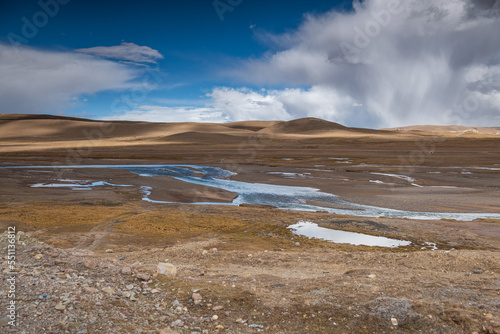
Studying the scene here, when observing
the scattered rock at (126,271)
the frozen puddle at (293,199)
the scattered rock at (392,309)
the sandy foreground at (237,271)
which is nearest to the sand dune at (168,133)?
the frozen puddle at (293,199)

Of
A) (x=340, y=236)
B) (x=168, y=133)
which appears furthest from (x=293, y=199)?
(x=168, y=133)

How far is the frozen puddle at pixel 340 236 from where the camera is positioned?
1448 cm

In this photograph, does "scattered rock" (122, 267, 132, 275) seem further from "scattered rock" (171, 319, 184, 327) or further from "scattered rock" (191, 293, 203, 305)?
"scattered rock" (171, 319, 184, 327)

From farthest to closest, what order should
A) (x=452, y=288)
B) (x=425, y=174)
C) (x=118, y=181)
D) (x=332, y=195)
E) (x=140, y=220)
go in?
(x=425, y=174) → (x=118, y=181) → (x=332, y=195) → (x=140, y=220) → (x=452, y=288)

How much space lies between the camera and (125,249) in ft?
42.1

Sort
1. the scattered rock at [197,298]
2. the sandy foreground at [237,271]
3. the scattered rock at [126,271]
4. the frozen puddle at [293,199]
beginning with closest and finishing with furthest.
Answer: the sandy foreground at [237,271], the scattered rock at [197,298], the scattered rock at [126,271], the frozen puddle at [293,199]

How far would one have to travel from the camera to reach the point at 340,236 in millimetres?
15617

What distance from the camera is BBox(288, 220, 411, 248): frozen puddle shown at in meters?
14.5

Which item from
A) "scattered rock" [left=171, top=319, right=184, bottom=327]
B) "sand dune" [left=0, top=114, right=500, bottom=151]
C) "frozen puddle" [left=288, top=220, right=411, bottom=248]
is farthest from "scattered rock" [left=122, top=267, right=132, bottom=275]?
"sand dune" [left=0, top=114, right=500, bottom=151]

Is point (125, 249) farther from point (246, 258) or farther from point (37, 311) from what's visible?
point (37, 311)

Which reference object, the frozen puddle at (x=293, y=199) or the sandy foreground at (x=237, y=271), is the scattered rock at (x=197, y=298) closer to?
the sandy foreground at (x=237, y=271)

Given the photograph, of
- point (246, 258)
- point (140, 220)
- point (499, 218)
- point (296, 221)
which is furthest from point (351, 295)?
point (499, 218)

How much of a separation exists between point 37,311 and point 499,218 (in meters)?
22.7

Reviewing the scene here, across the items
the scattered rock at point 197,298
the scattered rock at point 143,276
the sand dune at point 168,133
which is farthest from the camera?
the sand dune at point 168,133
